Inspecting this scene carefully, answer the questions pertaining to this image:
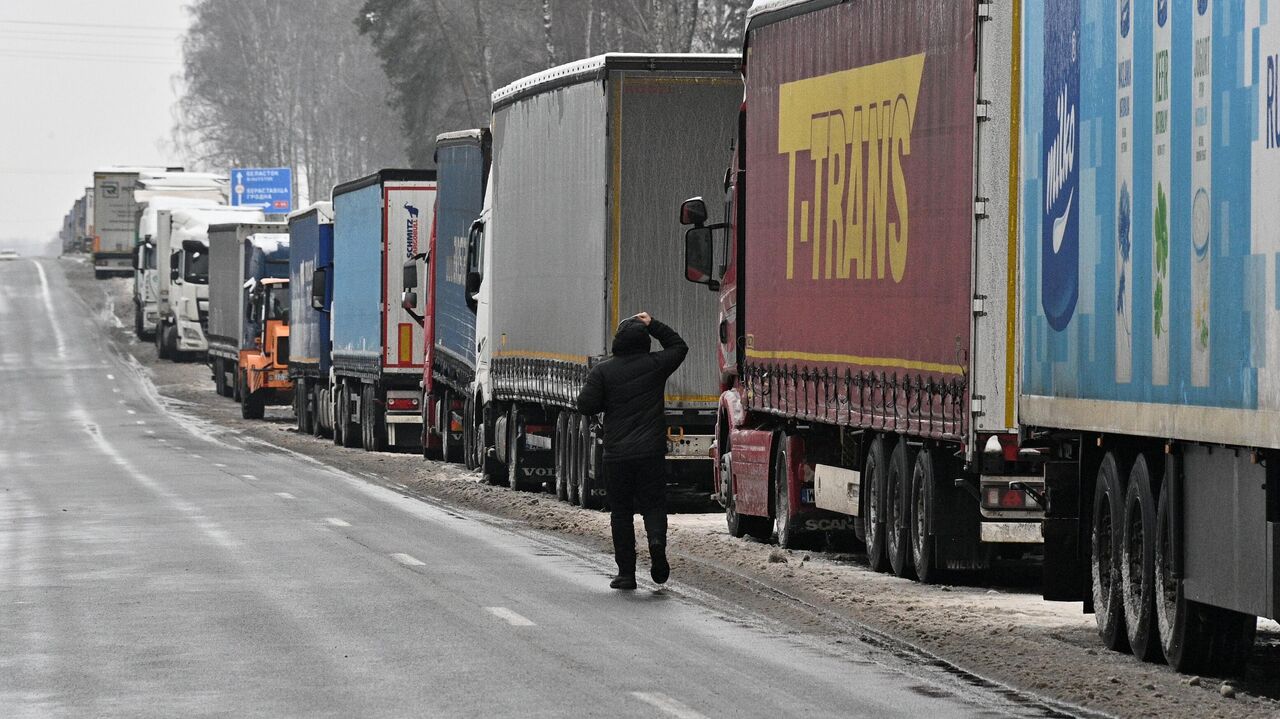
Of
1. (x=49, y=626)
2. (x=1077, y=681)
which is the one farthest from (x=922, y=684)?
(x=49, y=626)

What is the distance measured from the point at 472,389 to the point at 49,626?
16.7 m

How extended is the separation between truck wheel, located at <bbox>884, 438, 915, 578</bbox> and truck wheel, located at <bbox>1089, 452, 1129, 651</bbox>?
3465mm

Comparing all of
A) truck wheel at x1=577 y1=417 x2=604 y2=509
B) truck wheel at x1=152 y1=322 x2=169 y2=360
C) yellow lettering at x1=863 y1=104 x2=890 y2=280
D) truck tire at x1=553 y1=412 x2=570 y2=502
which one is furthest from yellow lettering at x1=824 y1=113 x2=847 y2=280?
truck wheel at x1=152 y1=322 x2=169 y2=360

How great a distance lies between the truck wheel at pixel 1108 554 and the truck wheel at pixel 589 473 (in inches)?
446

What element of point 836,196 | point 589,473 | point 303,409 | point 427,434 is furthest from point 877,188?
point 303,409

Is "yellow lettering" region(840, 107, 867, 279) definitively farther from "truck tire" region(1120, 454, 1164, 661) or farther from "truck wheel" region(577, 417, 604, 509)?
"truck wheel" region(577, 417, 604, 509)

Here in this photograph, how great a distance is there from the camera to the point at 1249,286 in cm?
998

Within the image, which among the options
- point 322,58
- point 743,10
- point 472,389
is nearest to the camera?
point 472,389

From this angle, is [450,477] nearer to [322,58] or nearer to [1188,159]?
[1188,159]

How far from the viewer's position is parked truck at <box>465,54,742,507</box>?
2270 centimetres

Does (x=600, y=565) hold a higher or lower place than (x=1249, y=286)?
lower

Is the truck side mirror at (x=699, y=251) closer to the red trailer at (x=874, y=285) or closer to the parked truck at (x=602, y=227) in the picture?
the red trailer at (x=874, y=285)

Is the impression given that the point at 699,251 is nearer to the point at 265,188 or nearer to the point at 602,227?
the point at 602,227

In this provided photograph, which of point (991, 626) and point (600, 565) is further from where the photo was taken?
point (600, 565)
